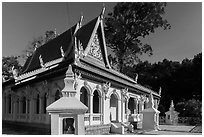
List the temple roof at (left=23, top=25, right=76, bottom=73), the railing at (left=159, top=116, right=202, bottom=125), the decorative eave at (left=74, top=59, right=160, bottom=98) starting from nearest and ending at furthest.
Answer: the decorative eave at (left=74, top=59, right=160, bottom=98), the temple roof at (left=23, top=25, right=76, bottom=73), the railing at (left=159, top=116, right=202, bottom=125)

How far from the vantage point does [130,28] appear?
11156 millimetres

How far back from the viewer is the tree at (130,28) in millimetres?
9852

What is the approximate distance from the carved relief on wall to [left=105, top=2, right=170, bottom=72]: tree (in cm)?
84

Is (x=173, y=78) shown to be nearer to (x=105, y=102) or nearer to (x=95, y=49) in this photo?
(x=95, y=49)

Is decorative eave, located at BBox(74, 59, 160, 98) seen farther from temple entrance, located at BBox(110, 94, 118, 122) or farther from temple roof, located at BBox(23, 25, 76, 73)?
temple roof, located at BBox(23, 25, 76, 73)

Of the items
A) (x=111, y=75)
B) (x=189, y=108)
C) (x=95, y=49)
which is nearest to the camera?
(x=111, y=75)

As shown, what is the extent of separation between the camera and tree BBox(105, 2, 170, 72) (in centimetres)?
985

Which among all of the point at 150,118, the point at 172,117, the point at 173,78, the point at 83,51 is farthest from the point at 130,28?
the point at 172,117

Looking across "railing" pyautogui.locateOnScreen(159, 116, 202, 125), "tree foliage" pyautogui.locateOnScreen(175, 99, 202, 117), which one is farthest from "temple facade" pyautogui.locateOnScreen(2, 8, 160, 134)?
"railing" pyautogui.locateOnScreen(159, 116, 202, 125)

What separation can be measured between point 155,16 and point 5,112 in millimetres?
7956

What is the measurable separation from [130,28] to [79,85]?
15.7ft

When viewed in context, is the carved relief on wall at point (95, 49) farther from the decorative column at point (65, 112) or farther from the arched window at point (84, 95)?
the decorative column at point (65, 112)

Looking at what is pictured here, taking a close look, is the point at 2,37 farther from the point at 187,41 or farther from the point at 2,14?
the point at 187,41

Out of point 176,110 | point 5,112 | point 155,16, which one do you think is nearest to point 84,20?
point 155,16
